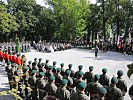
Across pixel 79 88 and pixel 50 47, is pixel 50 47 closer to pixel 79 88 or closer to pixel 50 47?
pixel 50 47

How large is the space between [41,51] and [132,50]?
11.3m

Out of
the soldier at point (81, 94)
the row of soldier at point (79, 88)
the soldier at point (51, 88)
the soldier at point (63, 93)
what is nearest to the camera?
the soldier at point (81, 94)

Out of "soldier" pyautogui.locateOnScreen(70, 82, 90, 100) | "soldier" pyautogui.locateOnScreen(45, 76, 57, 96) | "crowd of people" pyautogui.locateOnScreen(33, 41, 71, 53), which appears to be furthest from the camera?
"crowd of people" pyautogui.locateOnScreen(33, 41, 71, 53)

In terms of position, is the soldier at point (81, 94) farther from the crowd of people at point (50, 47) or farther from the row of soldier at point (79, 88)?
the crowd of people at point (50, 47)

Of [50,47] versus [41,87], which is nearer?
[41,87]

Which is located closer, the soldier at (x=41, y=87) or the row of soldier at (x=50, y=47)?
the soldier at (x=41, y=87)

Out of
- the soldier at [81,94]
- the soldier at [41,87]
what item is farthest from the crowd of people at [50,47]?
the soldier at [81,94]

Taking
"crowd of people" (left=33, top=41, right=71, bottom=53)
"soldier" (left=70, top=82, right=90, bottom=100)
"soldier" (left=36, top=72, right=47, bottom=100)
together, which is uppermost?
"crowd of people" (left=33, top=41, right=71, bottom=53)

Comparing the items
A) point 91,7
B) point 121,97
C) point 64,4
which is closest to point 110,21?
point 91,7

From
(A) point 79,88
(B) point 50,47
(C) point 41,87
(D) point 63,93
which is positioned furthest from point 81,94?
(B) point 50,47

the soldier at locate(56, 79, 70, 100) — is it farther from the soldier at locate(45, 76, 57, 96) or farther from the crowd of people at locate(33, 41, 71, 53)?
the crowd of people at locate(33, 41, 71, 53)

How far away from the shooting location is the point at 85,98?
21.1ft

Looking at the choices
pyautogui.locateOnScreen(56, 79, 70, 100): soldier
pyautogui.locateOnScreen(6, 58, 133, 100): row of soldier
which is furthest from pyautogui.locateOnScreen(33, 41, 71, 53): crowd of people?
pyautogui.locateOnScreen(56, 79, 70, 100): soldier

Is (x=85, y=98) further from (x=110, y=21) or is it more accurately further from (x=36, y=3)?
(x=36, y=3)
